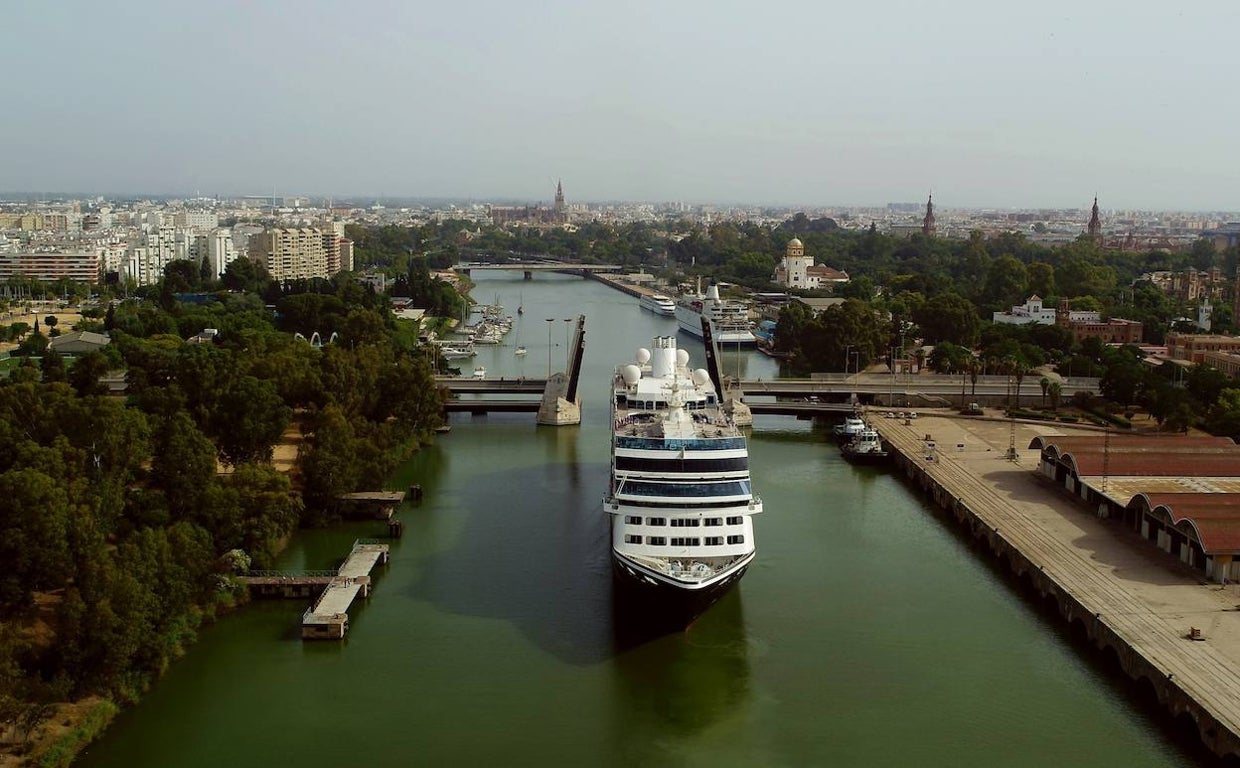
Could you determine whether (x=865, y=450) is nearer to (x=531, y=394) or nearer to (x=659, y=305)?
(x=531, y=394)

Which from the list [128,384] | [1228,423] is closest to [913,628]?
[1228,423]

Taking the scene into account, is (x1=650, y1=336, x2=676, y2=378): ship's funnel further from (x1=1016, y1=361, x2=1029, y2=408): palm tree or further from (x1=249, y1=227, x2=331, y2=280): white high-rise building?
(x1=249, y1=227, x2=331, y2=280): white high-rise building

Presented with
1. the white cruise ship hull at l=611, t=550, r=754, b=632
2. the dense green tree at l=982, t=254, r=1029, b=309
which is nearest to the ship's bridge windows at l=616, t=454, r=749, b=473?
the white cruise ship hull at l=611, t=550, r=754, b=632

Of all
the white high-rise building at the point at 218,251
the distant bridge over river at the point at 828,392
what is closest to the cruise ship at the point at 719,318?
the distant bridge over river at the point at 828,392

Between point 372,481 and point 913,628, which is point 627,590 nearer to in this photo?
point 913,628

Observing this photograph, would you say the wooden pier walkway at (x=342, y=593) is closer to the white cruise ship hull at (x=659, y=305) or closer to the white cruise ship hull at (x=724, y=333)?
the white cruise ship hull at (x=724, y=333)
